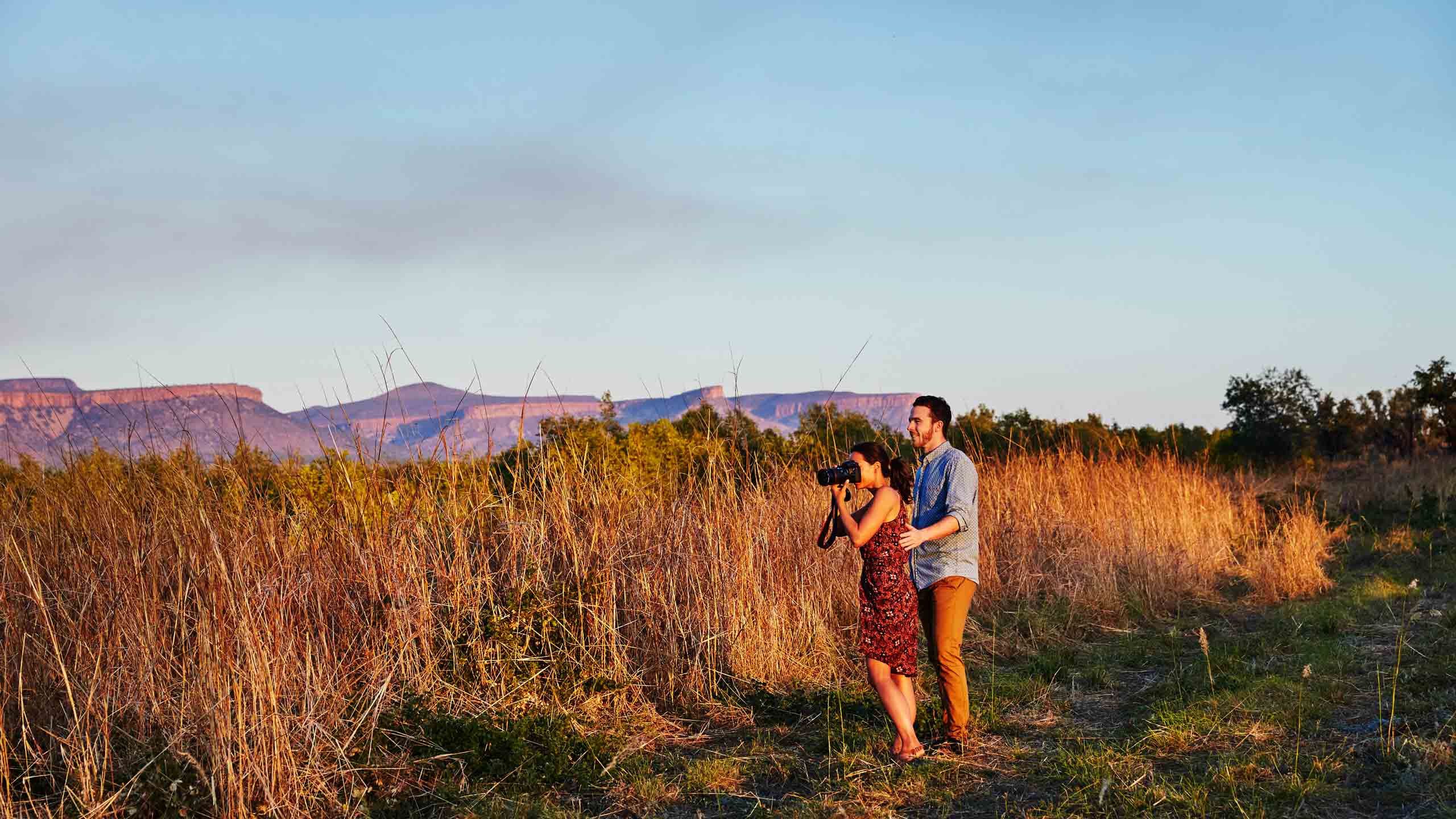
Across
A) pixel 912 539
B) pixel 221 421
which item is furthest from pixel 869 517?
pixel 221 421

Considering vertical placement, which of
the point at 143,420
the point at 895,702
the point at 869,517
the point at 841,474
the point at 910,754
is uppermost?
the point at 143,420

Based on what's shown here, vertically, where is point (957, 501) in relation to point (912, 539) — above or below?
above

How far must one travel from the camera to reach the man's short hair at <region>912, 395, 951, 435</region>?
15.6 feet

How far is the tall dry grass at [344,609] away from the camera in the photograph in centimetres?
379

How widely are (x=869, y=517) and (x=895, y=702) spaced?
0.84 metres

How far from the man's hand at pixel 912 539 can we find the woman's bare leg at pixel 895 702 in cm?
57

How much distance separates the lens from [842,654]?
671 cm

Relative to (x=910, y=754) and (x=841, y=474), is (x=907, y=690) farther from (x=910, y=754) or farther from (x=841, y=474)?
(x=841, y=474)

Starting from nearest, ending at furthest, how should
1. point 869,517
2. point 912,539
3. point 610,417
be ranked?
point 912,539, point 869,517, point 610,417

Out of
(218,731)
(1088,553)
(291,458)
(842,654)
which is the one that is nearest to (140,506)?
(291,458)

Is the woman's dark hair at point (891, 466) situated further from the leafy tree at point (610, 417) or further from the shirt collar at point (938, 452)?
the leafy tree at point (610, 417)

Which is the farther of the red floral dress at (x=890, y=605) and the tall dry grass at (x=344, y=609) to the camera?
the red floral dress at (x=890, y=605)

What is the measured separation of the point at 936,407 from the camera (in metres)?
4.77

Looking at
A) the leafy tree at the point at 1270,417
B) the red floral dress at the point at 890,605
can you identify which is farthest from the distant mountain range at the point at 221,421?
the leafy tree at the point at 1270,417
